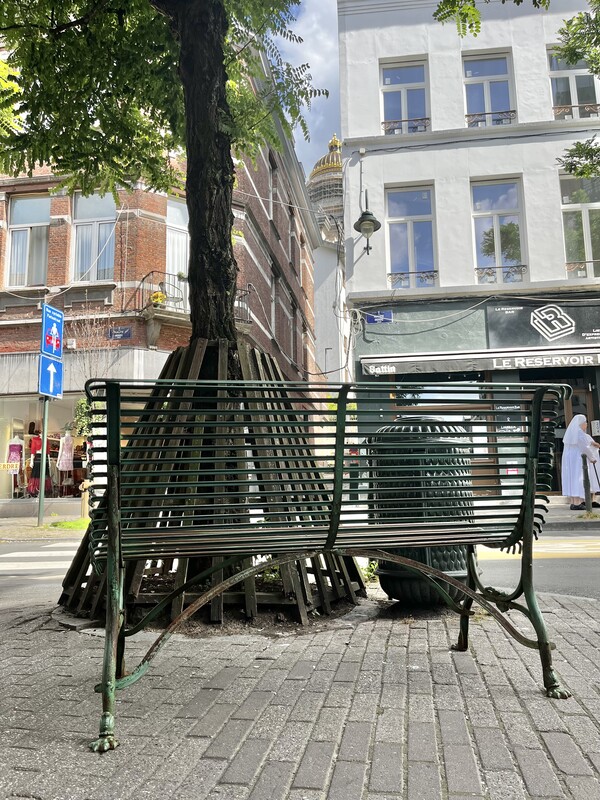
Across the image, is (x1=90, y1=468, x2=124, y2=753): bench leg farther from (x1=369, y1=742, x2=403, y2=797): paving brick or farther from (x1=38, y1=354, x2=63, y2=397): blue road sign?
(x1=38, y1=354, x2=63, y2=397): blue road sign

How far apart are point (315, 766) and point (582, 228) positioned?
18.1 m

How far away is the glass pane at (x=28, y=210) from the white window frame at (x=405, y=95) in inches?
389

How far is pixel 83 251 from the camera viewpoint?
18.6 m

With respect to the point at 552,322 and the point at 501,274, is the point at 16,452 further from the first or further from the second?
the point at 552,322

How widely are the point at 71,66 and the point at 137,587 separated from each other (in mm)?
4648

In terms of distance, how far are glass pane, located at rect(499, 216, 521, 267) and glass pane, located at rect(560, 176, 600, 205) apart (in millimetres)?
1425

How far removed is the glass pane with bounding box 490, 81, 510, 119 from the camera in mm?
18219

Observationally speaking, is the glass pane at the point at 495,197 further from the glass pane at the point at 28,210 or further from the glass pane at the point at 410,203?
the glass pane at the point at 28,210

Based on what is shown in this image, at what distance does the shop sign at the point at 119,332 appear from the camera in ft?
58.2

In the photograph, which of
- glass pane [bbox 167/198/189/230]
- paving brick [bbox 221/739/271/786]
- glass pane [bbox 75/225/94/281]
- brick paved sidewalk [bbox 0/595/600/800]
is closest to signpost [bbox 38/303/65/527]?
glass pane [bbox 75/225/94/281]

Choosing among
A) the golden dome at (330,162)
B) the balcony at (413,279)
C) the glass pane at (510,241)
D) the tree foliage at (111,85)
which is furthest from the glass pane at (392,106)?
the golden dome at (330,162)

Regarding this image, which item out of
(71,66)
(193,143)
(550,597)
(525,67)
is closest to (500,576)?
(550,597)

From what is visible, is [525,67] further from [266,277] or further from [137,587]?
[137,587]

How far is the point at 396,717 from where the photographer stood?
2.39m
